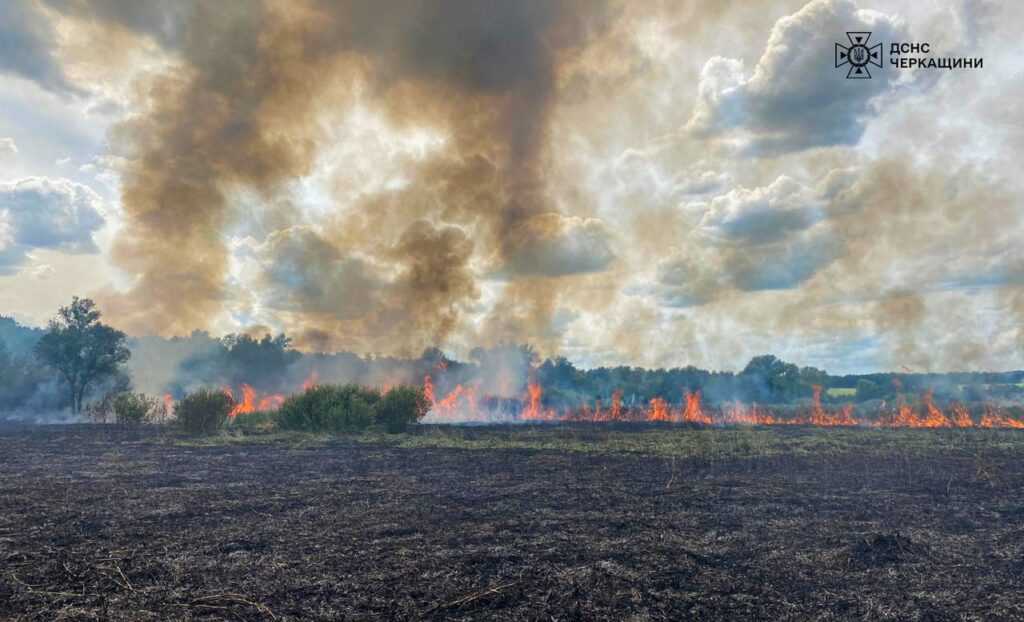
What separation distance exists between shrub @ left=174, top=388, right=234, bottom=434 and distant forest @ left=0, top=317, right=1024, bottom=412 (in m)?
31.1

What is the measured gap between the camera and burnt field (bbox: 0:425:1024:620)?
8.37 metres

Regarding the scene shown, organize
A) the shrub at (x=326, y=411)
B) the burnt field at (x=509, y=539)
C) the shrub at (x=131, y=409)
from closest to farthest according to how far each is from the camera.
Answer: the burnt field at (x=509, y=539)
the shrub at (x=326, y=411)
the shrub at (x=131, y=409)

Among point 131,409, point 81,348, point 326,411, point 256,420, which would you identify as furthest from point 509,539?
point 81,348

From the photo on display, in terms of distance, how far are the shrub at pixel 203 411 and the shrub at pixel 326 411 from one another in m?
3.88

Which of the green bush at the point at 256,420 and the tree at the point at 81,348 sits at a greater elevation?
the tree at the point at 81,348

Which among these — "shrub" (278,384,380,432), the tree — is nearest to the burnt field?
"shrub" (278,384,380,432)

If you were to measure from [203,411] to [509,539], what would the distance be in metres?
29.2

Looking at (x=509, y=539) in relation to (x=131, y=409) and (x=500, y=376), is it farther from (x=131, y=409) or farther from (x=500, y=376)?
(x=500, y=376)

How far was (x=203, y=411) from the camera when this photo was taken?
114ft

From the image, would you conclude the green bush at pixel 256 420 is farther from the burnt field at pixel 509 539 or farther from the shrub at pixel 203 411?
the burnt field at pixel 509 539

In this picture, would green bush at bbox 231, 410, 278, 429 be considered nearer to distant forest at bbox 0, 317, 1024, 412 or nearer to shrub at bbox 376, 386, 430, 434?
shrub at bbox 376, 386, 430, 434

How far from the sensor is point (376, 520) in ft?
43.5

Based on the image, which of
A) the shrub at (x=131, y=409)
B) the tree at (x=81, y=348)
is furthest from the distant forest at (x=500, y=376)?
the shrub at (x=131, y=409)

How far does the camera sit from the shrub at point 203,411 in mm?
34438
